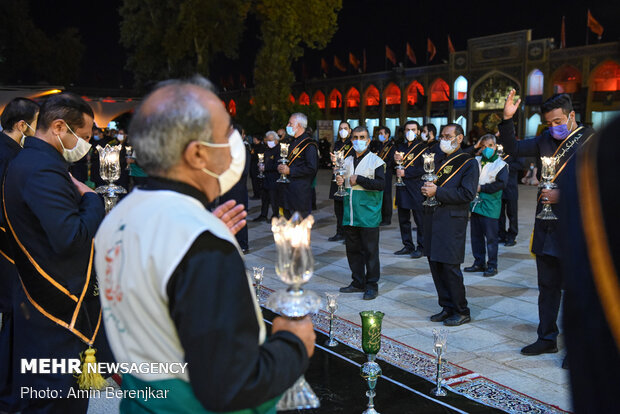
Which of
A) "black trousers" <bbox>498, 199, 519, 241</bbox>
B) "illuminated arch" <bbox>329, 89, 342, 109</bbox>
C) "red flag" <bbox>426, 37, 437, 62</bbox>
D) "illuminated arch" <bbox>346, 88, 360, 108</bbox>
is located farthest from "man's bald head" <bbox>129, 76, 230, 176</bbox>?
"illuminated arch" <bbox>329, 89, 342, 109</bbox>

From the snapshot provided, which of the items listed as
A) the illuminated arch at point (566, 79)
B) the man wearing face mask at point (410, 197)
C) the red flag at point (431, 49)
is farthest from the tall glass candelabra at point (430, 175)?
the red flag at point (431, 49)

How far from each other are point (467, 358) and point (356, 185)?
8.73 ft

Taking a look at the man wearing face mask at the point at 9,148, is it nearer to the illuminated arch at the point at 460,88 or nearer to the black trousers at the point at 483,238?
the black trousers at the point at 483,238

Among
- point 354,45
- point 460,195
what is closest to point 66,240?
point 460,195

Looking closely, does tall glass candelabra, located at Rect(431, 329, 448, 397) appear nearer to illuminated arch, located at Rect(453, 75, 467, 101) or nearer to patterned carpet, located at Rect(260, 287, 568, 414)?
patterned carpet, located at Rect(260, 287, 568, 414)

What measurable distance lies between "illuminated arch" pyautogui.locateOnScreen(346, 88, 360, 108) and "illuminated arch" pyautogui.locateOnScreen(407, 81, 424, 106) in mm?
4360

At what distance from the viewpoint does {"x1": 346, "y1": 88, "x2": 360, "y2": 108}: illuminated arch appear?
37.8 m

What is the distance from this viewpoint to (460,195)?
5.55 metres

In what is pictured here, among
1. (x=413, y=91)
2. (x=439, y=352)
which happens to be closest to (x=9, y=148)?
(x=439, y=352)

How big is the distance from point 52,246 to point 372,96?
35.3 metres

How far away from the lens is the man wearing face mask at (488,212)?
7832mm

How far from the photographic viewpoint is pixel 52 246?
2883mm

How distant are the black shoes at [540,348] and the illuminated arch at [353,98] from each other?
110 ft

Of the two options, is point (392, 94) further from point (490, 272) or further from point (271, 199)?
point (490, 272)
